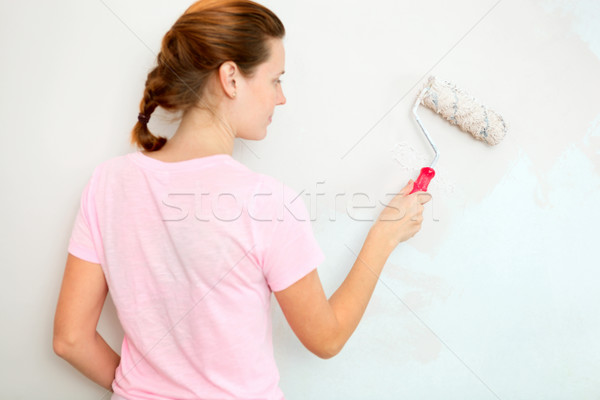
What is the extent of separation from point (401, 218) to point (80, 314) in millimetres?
623

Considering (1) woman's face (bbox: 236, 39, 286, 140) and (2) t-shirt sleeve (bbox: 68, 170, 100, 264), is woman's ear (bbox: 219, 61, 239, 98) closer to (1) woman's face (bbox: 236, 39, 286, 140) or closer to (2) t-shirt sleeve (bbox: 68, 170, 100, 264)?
(1) woman's face (bbox: 236, 39, 286, 140)

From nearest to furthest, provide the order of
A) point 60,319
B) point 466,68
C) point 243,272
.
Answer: point 243,272, point 60,319, point 466,68

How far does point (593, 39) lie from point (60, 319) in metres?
1.26

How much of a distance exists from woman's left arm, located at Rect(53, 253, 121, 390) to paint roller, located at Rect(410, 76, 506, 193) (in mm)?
640

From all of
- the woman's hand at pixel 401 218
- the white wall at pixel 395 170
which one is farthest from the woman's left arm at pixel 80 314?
the woman's hand at pixel 401 218

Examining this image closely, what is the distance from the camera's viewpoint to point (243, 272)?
704 mm

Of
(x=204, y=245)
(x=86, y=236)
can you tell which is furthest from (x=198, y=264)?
(x=86, y=236)

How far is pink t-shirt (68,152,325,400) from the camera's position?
696mm

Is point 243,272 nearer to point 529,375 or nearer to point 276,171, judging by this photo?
point 276,171

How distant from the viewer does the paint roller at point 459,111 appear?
3.28 feet

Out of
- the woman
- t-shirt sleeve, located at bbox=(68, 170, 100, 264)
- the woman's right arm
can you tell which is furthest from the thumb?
t-shirt sleeve, located at bbox=(68, 170, 100, 264)

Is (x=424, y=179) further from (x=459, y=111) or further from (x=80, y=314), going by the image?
(x=80, y=314)

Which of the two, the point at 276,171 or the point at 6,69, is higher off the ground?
the point at 276,171

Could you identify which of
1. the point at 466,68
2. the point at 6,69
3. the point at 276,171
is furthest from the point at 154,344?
the point at 466,68
